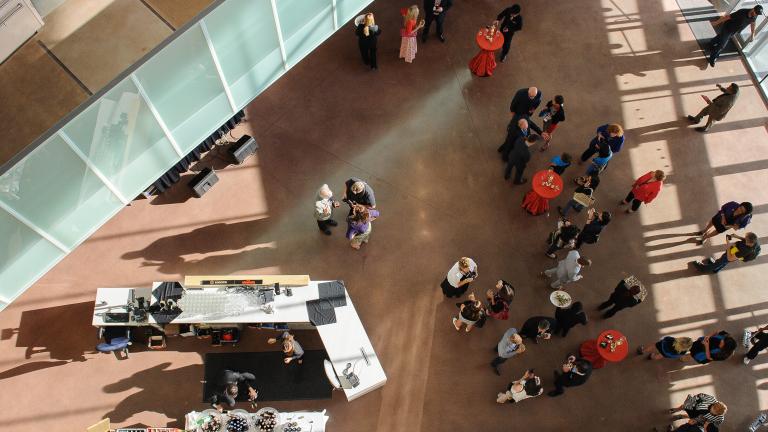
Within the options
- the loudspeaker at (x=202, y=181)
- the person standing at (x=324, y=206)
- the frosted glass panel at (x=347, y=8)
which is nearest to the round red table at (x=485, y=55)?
the frosted glass panel at (x=347, y=8)

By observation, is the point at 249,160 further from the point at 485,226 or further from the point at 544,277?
the point at 544,277

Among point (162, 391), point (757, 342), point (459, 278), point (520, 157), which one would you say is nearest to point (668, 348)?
point (757, 342)

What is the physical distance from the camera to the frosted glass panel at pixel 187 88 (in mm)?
9875

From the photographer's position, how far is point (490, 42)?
14.2 meters

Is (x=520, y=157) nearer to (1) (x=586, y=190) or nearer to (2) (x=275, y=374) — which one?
(1) (x=586, y=190)

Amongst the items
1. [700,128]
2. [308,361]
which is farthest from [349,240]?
[700,128]

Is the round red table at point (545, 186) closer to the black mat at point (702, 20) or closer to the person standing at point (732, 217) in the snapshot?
the person standing at point (732, 217)

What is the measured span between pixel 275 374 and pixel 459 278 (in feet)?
12.9

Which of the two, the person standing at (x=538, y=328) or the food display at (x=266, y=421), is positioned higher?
the person standing at (x=538, y=328)

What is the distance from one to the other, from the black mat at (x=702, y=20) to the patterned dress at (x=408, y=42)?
7485mm

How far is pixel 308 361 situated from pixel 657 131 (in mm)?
9694

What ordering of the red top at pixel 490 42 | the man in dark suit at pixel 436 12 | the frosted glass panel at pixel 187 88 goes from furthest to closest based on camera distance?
1. the man in dark suit at pixel 436 12
2. the red top at pixel 490 42
3. the frosted glass panel at pixel 187 88

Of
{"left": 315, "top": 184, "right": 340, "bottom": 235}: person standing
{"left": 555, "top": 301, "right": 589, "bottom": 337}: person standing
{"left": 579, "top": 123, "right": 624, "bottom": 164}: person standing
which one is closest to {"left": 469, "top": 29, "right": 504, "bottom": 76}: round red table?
{"left": 579, "top": 123, "right": 624, "bottom": 164}: person standing

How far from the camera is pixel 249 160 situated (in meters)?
13.7
